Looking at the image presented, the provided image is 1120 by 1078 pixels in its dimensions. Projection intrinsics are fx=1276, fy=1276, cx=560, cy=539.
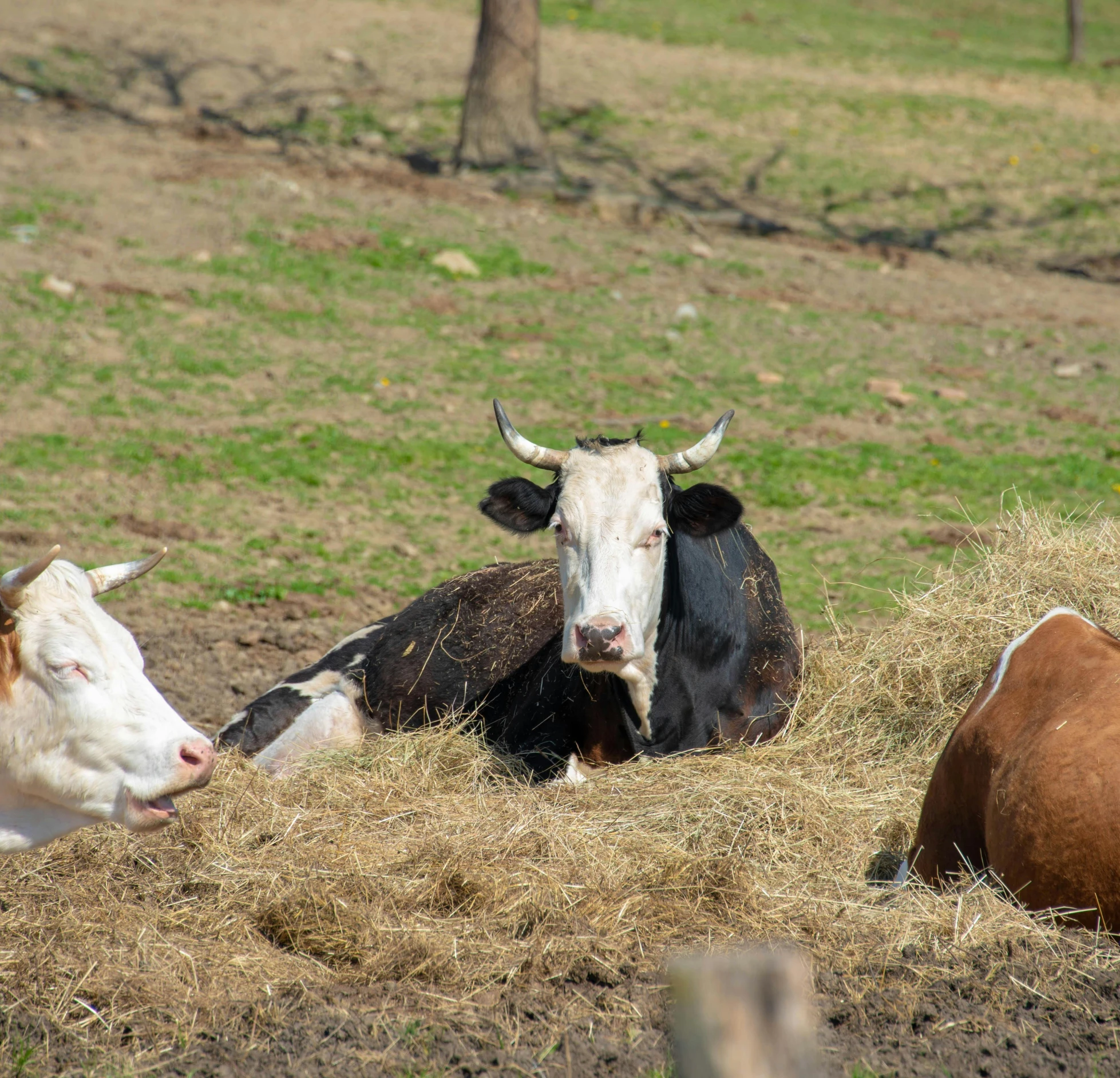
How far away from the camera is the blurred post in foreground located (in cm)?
180

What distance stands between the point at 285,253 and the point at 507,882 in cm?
1087

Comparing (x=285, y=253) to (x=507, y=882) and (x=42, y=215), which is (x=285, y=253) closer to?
(x=42, y=215)

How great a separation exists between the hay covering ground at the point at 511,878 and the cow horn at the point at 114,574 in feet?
3.47

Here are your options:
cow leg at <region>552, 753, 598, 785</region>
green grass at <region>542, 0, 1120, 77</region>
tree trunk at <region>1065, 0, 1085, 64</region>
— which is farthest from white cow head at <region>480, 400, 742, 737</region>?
tree trunk at <region>1065, 0, 1085, 64</region>

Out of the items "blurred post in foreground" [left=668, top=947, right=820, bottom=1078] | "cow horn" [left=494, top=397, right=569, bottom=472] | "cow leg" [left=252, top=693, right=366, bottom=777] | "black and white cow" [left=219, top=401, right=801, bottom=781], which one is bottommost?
"cow leg" [left=252, top=693, right=366, bottom=777]

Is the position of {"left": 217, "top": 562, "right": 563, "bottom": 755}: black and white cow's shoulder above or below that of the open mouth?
below

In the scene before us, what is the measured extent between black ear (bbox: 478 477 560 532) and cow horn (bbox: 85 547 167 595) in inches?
73.5

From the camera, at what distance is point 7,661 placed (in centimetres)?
377

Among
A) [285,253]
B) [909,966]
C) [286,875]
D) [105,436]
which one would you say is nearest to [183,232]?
[285,253]

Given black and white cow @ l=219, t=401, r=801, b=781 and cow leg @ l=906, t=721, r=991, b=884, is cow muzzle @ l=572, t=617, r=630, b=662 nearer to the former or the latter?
black and white cow @ l=219, t=401, r=801, b=781

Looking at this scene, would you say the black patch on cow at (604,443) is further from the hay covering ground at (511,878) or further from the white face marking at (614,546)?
the hay covering ground at (511,878)

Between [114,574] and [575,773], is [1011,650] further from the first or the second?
[114,574]

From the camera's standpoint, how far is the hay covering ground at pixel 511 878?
148 inches

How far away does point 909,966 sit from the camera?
3.74 metres
